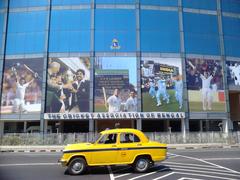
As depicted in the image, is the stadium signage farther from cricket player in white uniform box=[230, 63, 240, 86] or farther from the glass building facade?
cricket player in white uniform box=[230, 63, 240, 86]

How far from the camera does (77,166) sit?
11008mm

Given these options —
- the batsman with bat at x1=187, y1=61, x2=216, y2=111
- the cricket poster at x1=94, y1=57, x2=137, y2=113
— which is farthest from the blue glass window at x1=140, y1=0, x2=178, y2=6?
the batsman with bat at x1=187, y1=61, x2=216, y2=111

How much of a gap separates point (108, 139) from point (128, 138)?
87cm

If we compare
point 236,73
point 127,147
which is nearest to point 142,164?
point 127,147

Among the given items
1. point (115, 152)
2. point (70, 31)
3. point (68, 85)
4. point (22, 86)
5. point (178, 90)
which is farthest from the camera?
point (70, 31)

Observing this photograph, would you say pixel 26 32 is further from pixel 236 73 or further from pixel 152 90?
pixel 236 73

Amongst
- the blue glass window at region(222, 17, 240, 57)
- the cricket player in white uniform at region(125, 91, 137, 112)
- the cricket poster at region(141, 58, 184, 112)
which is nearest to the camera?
the cricket player in white uniform at region(125, 91, 137, 112)

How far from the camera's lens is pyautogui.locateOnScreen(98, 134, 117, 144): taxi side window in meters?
11.3

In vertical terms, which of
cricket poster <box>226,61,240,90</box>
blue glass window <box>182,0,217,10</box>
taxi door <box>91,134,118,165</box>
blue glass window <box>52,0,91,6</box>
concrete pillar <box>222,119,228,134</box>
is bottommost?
taxi door <box>91,134,118,165</box>

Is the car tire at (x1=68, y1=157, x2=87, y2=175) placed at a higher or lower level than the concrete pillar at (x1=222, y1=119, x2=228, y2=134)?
lower

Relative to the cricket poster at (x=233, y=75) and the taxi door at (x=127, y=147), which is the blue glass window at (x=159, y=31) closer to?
the cricket poster at (x=233, y=75)

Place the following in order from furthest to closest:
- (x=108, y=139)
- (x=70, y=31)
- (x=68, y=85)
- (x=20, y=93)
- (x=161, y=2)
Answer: (x=161, y=2) → (x=70, y=31) → (x=20, y=93) → (x=68, y=85) → (x=108, y=139)

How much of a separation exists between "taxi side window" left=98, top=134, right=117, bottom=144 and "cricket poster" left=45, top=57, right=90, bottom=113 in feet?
72.6

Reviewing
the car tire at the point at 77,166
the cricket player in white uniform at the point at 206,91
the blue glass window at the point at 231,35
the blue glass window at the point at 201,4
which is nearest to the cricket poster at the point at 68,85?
the cricket player in white uniform at the point at 206,91
